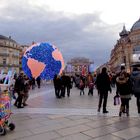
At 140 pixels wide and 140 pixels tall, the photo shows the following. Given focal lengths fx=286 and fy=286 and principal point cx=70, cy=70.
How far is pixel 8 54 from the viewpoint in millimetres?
106875

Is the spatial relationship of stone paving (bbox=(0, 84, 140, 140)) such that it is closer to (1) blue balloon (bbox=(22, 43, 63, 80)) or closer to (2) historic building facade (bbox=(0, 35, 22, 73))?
(1) blue balloon (bbox=(22, 43, 63, 80))

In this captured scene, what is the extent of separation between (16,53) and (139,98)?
351 feet

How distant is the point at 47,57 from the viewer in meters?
23.5

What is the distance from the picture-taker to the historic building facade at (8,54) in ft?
342

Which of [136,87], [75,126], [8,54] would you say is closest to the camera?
[75,126]

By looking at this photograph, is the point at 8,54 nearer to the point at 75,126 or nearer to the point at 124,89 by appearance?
the point at 124,89

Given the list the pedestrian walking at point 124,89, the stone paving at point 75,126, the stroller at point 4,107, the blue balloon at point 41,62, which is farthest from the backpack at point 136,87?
the blue balloon at point 41,62

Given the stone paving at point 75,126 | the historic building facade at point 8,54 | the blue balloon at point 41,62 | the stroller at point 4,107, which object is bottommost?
the stone paving at point 75,126

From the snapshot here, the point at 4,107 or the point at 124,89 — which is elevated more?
the point at 124,89

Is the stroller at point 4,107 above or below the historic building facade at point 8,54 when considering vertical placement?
below

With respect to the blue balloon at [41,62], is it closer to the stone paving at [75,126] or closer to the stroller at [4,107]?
the stone paving at [75,126]

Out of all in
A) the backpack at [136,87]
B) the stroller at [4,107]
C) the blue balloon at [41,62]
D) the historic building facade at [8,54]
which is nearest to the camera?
the stroller at [4,107]

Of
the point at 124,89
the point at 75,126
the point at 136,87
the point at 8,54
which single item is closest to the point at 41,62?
Result: the point at 136,87

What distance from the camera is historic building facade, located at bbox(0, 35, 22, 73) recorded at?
104125 millimetres
